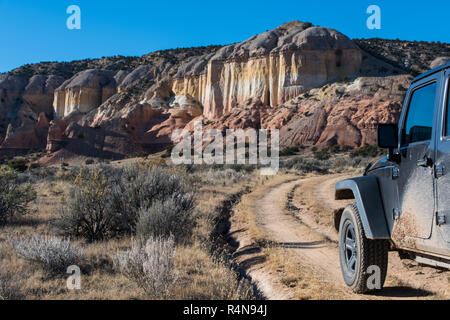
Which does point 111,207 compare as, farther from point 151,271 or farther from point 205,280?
point 151,271

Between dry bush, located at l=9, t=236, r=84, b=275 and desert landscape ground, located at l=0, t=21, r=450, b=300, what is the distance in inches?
0.9

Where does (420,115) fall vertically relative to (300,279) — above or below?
above

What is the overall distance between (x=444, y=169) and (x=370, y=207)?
4.19ft

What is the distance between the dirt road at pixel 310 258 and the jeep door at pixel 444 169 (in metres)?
1.63

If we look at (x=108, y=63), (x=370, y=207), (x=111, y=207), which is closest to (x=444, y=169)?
(x=370, y=207)

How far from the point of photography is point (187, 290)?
180 inches

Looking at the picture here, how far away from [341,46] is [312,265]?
57798mm

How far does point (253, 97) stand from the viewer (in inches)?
2317

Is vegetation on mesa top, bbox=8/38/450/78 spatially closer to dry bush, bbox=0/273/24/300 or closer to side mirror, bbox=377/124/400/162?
side mirror, bbox=377/124/400/162

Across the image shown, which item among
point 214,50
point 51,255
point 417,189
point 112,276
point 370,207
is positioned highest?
point 214,50

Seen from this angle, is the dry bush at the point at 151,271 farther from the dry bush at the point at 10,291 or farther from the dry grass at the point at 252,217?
the dry grass at the point at 252,217

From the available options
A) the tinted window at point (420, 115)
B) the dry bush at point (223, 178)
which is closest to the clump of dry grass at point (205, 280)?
the tinted window at point (420, 115)

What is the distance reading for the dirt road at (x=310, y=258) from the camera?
15.8 feet
